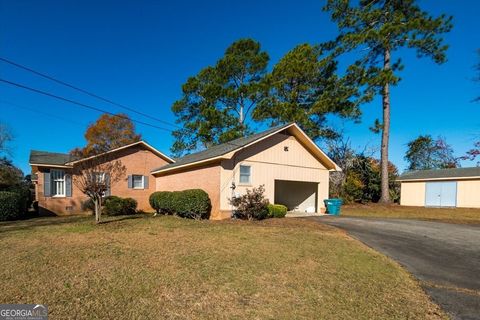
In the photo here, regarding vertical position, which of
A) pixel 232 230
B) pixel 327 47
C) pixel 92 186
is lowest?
pixel 232 230

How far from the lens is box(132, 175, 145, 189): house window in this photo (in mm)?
20000

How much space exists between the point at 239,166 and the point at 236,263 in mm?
8711

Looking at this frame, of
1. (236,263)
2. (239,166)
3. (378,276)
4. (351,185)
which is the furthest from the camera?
(351,185)

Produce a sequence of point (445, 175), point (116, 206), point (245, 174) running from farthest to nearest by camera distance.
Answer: point (445, 175)
point (116, 206)
point (245, 174)

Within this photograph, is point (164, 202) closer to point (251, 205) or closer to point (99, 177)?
point (99, 177)

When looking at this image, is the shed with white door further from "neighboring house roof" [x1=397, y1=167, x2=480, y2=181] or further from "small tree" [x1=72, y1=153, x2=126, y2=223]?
"small tree" [x1=72, y1=153, x2=126, y2=223]

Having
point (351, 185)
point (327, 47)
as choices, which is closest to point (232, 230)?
point (351, 185)

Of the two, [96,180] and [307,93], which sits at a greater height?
[307,93]

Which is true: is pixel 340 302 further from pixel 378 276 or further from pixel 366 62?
pixel 366 62

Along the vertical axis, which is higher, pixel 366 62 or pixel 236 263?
pixel 366 62

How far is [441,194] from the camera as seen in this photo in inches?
995

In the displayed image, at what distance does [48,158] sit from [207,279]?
1752cm

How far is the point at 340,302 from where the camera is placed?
436 cm

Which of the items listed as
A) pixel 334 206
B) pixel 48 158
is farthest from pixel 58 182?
pixel 334 206
